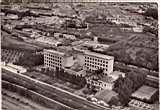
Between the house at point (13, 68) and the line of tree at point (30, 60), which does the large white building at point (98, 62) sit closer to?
the line of tree at point (30, 60)

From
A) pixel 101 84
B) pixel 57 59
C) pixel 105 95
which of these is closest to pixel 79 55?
pixel 57 59

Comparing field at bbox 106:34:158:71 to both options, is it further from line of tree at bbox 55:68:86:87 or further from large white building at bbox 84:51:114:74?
line of tree at bbox 55:68:86:87

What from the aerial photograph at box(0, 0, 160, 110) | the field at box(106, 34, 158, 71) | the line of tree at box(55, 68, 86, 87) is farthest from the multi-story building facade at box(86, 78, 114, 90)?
the field at box(106, 34, 158, 71)

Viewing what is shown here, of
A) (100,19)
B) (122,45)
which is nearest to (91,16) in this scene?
(100,19)

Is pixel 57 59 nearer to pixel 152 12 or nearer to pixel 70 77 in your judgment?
pixel 70 77

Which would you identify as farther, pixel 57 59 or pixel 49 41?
pixel 49 41

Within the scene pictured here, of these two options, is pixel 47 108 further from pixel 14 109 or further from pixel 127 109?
pixel 127 109
